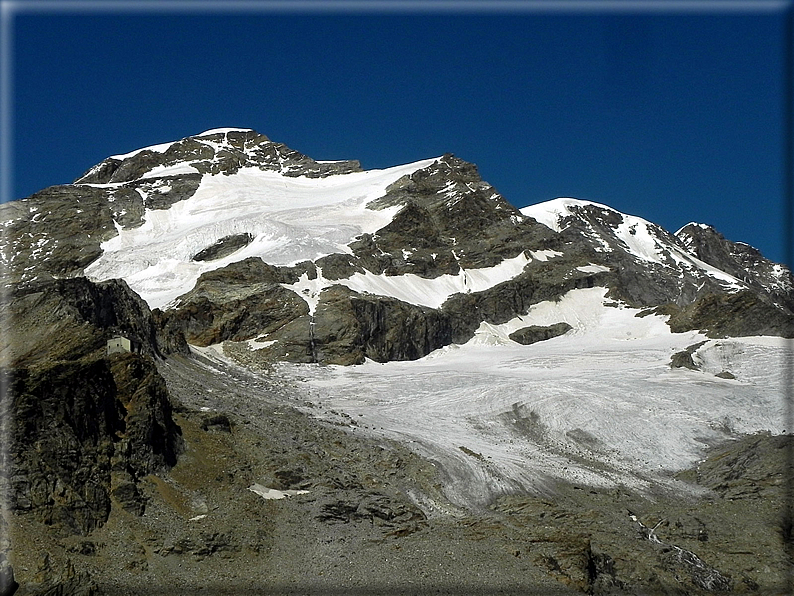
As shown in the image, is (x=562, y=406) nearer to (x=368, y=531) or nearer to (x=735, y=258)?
(x=368, y=531)

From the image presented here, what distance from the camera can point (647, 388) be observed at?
5766 cm

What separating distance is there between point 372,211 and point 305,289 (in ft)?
97.7

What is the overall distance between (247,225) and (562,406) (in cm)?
5573

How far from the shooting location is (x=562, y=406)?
174 feet

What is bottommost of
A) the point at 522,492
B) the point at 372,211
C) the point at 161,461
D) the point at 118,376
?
the point at 522,492

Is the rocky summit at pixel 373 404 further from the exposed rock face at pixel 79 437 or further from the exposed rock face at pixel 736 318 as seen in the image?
the exposed rock face at pixel 736 318

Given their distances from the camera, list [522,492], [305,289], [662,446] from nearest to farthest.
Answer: [522,492], [662,446], [305,289]

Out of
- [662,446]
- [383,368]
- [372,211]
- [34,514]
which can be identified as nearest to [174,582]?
[34,514]

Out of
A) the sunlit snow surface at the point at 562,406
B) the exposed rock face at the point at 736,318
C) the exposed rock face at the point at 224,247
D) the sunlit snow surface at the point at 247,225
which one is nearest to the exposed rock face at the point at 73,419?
the sunlit snow surface at the point at 562,406

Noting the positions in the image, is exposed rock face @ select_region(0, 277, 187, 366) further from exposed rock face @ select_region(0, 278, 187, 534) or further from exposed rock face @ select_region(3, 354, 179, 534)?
exposed rock face @ select_region(3, 354, 179, 534)

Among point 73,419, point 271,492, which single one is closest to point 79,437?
point 73,419

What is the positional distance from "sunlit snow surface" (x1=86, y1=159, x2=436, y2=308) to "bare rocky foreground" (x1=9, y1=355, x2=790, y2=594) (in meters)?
43.6

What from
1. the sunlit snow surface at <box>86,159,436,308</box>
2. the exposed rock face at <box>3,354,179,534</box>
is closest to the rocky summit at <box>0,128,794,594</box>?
the exposed rock face at <box>3,354,179,534</box>

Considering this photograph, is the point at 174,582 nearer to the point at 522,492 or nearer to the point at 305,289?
the point at 522,492
